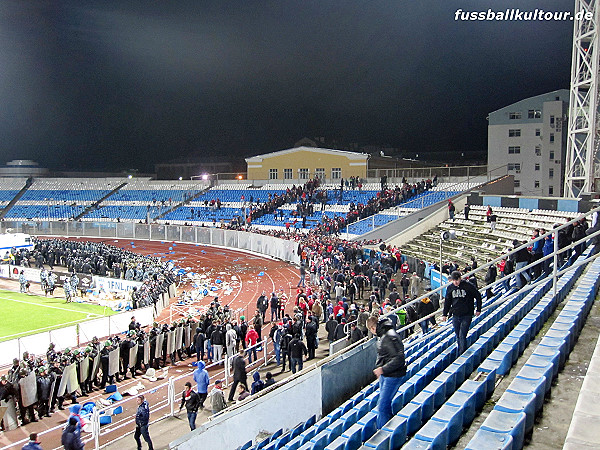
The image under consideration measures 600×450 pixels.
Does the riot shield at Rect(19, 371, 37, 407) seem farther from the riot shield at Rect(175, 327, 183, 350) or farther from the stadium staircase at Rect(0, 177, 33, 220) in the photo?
the stadium staircase at Rect(0, 177, 33, 220)

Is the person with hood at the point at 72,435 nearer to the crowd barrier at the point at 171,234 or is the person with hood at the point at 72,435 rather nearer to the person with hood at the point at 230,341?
the person with hood at the point at 230,341

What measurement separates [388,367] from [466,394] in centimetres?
102

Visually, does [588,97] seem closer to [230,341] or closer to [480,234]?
[480,234]

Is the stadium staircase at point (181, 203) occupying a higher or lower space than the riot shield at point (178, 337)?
higher

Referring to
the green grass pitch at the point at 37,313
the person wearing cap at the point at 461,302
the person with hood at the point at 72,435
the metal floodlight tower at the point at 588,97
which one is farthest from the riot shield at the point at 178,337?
the metal floodlight tower at the point at 588,97

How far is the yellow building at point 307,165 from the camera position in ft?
166

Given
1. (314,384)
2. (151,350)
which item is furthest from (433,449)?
(151,350)

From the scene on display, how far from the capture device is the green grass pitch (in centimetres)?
1982

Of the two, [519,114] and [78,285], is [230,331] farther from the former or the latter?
[519,114]

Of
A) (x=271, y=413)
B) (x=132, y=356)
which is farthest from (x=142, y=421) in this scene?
(x=132, y=356)

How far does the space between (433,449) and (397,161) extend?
56456 mm

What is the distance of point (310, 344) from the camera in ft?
45.6

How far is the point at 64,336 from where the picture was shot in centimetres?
1602

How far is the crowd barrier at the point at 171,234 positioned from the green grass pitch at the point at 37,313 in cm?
1333
